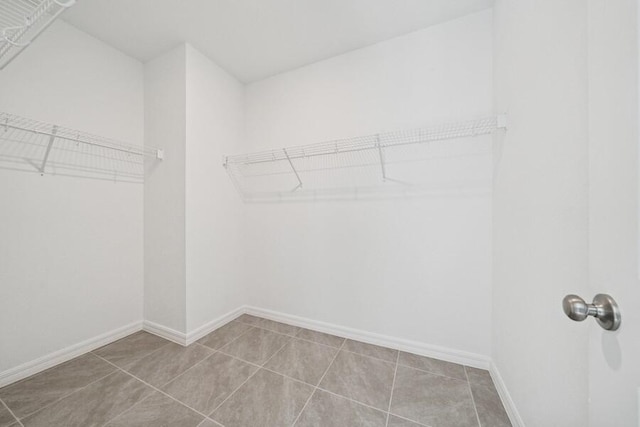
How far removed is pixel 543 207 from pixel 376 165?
3.60 ft

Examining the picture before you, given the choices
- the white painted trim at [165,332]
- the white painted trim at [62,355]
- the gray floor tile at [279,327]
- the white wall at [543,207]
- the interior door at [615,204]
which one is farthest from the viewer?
the gray floor tile at [279,327]

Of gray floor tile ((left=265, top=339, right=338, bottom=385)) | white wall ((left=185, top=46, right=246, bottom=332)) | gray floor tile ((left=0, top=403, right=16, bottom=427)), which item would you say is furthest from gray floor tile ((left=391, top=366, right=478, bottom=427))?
gray floor tile ((left=0, top=403, right=16, bottom=427))

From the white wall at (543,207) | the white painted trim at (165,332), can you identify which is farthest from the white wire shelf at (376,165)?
the white painted trim at (165,332)

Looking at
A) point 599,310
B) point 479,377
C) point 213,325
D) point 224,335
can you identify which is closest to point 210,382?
point 224,335

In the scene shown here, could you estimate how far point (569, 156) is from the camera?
78 centimetres

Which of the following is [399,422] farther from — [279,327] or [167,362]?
[167,362]

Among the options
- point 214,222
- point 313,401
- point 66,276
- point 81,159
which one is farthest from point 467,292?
point 81,159

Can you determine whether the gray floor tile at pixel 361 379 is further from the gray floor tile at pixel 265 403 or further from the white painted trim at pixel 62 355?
the white painted trim at pixel 62 355

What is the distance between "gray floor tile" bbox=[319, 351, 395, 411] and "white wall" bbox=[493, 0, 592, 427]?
0.65 m

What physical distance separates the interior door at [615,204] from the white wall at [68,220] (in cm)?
267

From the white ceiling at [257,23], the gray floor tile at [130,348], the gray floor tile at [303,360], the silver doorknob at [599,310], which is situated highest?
the white ceiling at [257,23]

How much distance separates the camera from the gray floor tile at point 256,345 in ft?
5.61

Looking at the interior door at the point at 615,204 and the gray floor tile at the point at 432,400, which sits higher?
the interior door at the point at 615,204

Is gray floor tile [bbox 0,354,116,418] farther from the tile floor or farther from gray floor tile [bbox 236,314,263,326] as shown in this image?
gray floor tile [bbox 236,314,263,326]
